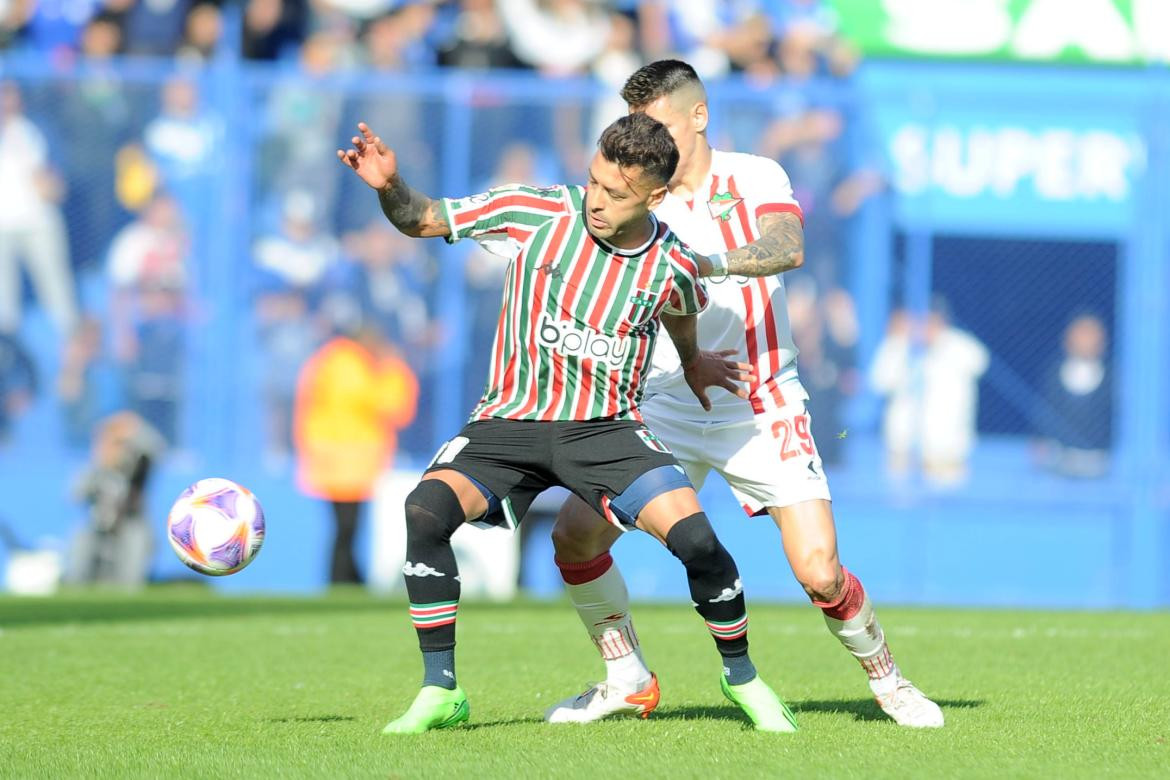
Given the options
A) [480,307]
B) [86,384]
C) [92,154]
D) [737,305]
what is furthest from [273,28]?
[737,305]

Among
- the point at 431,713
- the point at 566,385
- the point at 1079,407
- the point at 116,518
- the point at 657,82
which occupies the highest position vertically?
the point at 657,82

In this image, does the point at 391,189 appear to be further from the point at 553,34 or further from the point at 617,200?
the point at 553,34

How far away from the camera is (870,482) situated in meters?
13.4

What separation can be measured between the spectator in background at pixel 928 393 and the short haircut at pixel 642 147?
8.24m

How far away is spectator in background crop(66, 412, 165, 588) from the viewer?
41.8ft

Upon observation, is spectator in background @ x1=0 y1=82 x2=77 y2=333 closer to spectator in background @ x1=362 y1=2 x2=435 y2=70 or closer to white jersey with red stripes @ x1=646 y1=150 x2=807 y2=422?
spectator in background @ x1=362 y1=2 x2=435 y2=70

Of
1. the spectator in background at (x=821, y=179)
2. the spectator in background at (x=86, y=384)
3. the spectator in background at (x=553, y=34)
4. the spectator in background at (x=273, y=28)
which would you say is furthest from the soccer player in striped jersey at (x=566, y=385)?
the spectator in background at (x=273, y=28)

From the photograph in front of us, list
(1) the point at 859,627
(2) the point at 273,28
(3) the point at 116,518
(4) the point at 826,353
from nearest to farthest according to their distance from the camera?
(1) the point at 859,627 → (3) the point at 116,518 → (4) the point at 826,353 → (2) the point at 273,28

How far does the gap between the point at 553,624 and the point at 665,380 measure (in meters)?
3.90

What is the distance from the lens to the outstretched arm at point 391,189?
538 centimetres

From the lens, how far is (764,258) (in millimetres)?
5516

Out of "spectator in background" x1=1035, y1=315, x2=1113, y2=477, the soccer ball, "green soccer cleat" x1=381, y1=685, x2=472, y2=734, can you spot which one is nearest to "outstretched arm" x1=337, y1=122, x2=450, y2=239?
the soccer ball

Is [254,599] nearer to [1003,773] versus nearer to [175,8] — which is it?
[175,8]

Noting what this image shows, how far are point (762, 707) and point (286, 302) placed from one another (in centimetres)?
885
